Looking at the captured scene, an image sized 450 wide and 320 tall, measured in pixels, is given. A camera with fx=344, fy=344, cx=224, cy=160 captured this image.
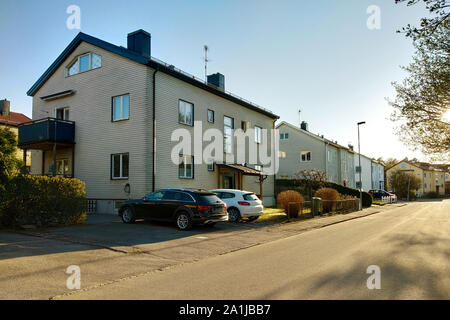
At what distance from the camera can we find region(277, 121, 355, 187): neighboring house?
144 feet

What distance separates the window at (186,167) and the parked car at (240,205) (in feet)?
12.8

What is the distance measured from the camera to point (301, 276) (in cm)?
632

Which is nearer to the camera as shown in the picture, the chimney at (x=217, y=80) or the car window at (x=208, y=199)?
the car window at (x=208, y=199)

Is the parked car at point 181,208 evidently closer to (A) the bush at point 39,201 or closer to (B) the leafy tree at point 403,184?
(A) the bush at point 39,201

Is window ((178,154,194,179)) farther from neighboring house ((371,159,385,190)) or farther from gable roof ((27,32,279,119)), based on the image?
neighboring house ((371,159,385,190))

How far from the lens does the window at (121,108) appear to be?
729 inches

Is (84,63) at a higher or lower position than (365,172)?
higher

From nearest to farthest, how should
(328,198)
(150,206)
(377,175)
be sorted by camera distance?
1. (150,206)
2. (328,198)
3. (377,175)

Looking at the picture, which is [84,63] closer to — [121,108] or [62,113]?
[62,113]

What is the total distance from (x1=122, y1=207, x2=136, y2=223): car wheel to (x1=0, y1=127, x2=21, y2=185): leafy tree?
4.48 meters

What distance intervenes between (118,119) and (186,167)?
4596mm

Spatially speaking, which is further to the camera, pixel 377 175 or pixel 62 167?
pixel 377 175

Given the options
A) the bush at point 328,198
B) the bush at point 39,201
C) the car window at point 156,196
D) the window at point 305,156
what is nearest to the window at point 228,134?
the bush at point 328,198

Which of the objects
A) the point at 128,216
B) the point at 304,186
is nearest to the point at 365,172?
the point at 304,186
